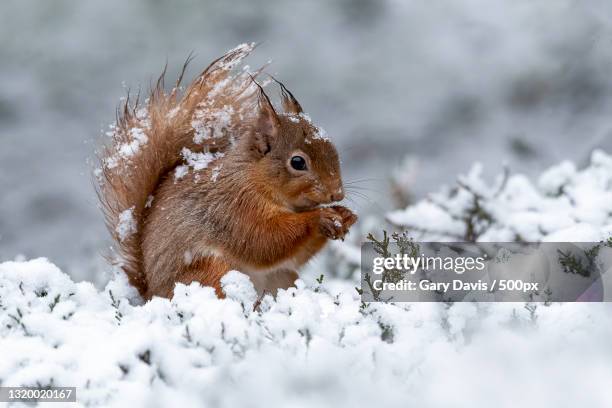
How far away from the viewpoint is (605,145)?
12.6 feet

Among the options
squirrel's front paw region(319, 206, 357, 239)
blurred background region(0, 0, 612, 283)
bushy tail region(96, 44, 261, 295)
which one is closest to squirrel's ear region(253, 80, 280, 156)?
bushy tail region(96, 44, 261, 295)

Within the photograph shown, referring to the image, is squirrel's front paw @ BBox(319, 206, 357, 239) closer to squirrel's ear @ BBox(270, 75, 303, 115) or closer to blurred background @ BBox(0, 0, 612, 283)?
squirrel's ear @ BBox(270, 75, 303, 115)

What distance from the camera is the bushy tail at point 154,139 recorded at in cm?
232

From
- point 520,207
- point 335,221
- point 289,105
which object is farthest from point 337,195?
point 520,207

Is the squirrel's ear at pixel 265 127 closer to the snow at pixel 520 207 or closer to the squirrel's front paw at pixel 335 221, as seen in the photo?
the squirrel's front paw at pixel 335 221

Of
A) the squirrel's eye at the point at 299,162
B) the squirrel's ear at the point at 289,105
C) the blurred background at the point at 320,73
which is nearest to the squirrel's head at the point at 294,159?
the squirrel's eye at the point at 299,162

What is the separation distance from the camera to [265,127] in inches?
89.4

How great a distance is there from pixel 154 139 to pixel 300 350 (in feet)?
3.22

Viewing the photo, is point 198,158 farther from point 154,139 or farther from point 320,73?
point 320,73

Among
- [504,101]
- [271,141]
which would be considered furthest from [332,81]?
[271,141]

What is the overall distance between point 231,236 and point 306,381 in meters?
0.87

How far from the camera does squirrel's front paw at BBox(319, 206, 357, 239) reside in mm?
2119

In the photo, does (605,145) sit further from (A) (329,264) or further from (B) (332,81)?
(B) (332,81)

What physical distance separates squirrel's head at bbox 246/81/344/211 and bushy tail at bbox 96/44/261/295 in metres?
0.14
